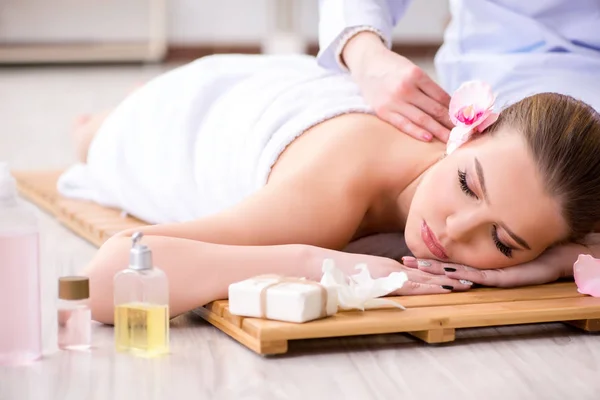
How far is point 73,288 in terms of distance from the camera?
5.22 ft

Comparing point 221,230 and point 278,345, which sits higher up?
point 221,230

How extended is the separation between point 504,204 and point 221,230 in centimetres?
50

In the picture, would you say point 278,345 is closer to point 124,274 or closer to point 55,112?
point 124,274

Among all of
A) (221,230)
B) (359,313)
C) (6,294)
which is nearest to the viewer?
(6,294)

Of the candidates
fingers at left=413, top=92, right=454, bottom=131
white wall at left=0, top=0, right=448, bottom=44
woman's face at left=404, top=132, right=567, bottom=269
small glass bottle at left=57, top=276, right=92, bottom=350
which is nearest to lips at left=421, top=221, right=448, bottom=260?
woman's face at left=404, top=132, right=567, bottom=269

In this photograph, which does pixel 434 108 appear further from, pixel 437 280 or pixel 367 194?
pixel 437 280

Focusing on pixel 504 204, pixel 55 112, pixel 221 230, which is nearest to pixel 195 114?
pixel 221 230

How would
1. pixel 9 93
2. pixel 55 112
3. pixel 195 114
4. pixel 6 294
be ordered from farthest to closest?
pixel 9 93, pixel 55 112, pixel 195 114, pixel 6 294

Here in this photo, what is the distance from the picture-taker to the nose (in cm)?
182

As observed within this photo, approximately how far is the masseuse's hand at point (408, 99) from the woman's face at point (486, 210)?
0.76 feet

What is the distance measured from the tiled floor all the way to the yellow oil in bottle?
2 cm

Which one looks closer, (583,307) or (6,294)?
(6,294)

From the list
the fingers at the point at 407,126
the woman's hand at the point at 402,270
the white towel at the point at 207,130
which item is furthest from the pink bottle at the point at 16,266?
the fingers at the point at 407,126

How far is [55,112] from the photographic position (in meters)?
6.02
